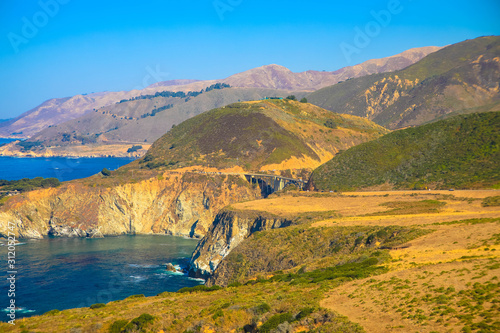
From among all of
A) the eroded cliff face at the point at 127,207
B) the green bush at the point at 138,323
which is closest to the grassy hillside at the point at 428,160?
the eroded cliff face at the point at 127,207

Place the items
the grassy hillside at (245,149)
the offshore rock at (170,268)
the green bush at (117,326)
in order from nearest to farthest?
the green bush at (117,326)
the offshore rock at (170,268)
the grassy hillside at (245,149)

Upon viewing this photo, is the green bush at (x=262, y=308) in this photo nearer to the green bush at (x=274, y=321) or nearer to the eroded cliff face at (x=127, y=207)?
the green bush at (x=274, y=321)

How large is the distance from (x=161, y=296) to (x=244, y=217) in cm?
4704

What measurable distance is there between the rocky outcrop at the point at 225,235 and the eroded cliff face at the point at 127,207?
114ft

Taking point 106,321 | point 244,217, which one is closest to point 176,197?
point 244,217

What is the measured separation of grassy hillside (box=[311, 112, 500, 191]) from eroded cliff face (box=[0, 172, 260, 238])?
32744mm

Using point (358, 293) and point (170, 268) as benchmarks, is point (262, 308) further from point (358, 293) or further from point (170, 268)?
point (170, 268)

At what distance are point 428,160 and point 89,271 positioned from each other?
7546 centimetres

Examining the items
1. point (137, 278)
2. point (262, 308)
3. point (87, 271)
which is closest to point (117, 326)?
point (262, 308)

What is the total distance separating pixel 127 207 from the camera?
14062 cm

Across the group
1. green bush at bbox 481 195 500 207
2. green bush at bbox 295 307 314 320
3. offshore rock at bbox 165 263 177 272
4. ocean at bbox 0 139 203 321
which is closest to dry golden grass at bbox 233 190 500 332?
green bush at bbox 295 307 314 320

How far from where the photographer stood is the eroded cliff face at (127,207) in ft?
427

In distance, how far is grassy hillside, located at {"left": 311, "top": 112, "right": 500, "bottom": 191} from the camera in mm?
104438

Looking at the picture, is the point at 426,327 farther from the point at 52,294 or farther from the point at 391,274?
the point at 52,294
